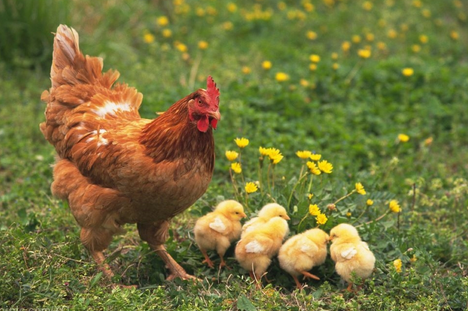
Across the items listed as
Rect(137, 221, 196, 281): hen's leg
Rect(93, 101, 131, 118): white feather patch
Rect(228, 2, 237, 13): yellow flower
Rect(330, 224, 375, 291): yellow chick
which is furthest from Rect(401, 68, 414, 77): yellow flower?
Rect(137, 221, 196, 281): hen's leg

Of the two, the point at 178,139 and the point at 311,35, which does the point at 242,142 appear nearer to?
the point at 178,139

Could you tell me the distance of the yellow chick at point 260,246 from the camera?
4133 mm

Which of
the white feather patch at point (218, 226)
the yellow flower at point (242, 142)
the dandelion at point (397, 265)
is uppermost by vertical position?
the yellow flower at point (242, 142)

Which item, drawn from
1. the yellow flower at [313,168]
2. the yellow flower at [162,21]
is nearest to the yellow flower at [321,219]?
the yellow flower at [313,168]

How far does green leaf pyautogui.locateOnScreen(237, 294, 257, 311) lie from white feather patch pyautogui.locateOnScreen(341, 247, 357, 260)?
2.23 feet

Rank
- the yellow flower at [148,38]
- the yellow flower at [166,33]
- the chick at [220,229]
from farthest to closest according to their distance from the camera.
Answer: the yellow flower at [166,33] < the yellow flower at [148,38] < the chick at [220,229]

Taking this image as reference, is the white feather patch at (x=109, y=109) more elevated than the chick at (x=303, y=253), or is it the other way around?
the white feather patch at (x=109, y=109)

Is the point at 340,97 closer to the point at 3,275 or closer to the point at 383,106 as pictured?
the point at 383,106

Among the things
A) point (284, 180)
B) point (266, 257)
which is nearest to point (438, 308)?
point (266, 257)

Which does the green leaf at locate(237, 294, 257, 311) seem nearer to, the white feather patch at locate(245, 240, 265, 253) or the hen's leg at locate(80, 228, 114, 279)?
the white feather patch at locate(245, 240, 265, 253)

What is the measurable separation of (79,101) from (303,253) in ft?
6.44

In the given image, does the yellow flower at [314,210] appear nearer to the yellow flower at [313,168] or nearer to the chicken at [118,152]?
the yellow flower at [313,168]

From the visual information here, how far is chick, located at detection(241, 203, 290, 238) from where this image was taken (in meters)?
4.30

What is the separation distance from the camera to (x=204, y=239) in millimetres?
4375
